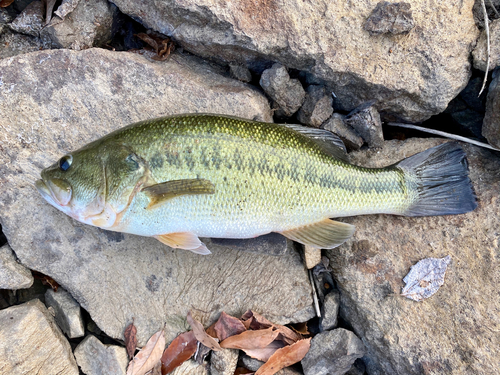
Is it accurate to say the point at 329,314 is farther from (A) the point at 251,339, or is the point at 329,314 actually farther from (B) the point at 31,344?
(B) the point at 31,344

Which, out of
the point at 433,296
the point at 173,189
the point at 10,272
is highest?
the point at 173,189

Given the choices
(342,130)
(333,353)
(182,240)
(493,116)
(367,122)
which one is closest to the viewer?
(182,240)

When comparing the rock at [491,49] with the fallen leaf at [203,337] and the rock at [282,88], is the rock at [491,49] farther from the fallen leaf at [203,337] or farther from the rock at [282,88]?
the fallen leaf at [203,337]

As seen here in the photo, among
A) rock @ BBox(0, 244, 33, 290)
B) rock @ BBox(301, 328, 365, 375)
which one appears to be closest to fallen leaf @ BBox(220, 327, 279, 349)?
rock @ BBox(301, 328, 365, 375)

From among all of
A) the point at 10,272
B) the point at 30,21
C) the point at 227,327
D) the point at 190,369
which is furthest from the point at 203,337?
the point at 30,21

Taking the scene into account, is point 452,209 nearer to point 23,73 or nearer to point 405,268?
point 405,268

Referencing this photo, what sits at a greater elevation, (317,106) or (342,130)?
(317,106)

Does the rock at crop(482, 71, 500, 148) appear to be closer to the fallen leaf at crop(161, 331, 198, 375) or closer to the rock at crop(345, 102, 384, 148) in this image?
the rock at crop(345, 102, 384, 148)
